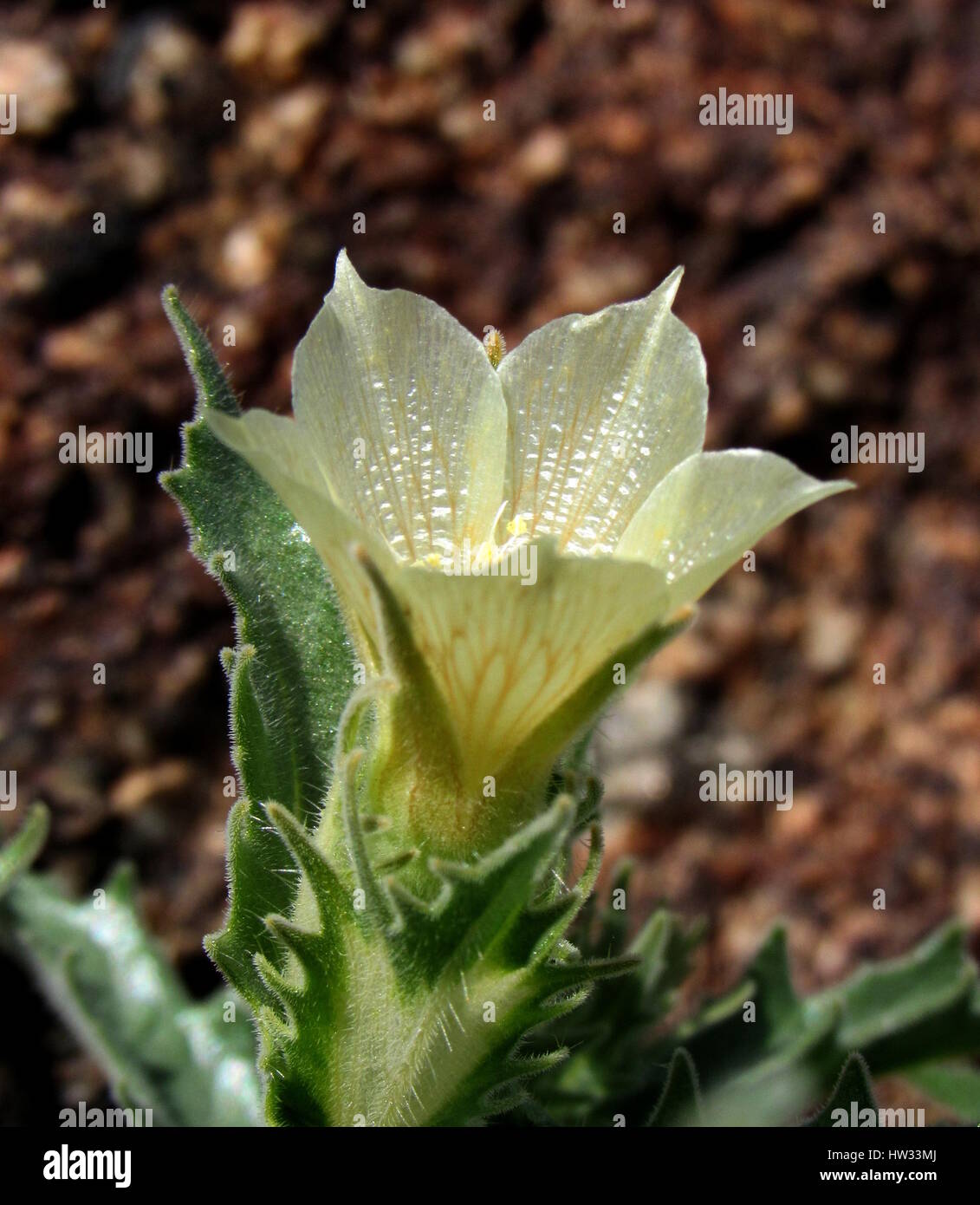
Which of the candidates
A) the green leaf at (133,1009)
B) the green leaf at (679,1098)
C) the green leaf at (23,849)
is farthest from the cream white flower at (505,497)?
the green leaf at (133,1009)

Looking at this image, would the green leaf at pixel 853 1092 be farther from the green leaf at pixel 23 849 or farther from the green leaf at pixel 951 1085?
the green leaf at pixel 23 849

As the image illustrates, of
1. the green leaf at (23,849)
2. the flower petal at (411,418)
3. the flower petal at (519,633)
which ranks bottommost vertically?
the green leaf at (23,849)

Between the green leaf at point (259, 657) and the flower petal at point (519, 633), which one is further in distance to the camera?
the green leaf at point (259, 657)

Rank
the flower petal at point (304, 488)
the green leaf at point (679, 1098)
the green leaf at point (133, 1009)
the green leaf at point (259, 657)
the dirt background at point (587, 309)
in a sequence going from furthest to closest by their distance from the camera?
the dirt background at point (587, 309)
the green leaf at point (133, 1009)
the green leaf at point (679, 1098)
the green leaf at point (259, 657)
the flower petal at point (304, 488)

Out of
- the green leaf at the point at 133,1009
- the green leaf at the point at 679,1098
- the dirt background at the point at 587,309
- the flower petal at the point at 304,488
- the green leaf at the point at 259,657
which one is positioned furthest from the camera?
the dirt background at the point at 587,309

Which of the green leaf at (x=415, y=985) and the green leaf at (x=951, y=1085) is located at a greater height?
the green leaf at (x=415, y=985)

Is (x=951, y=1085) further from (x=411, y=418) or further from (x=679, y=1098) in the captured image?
(x=411, y=418)

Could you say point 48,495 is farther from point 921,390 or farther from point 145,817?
point 921,390

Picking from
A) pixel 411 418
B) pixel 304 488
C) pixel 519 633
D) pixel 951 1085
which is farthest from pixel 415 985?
pixel 951 1085
